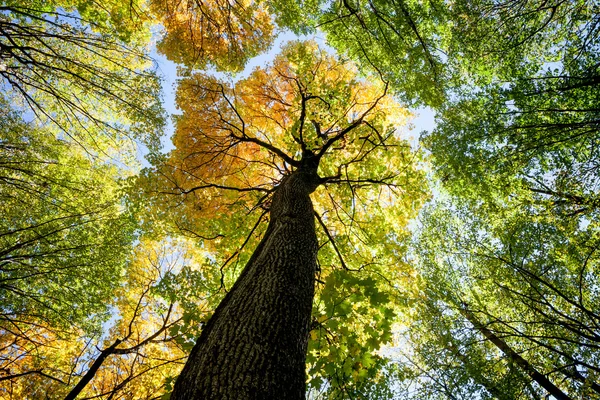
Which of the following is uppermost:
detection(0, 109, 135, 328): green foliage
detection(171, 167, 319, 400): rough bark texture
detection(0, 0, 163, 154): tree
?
detection(0, 0, 163, 154): tree

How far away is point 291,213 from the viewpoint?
379 centimetres

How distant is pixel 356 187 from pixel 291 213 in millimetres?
2858

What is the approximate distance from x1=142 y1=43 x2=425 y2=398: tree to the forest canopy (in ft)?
0.22

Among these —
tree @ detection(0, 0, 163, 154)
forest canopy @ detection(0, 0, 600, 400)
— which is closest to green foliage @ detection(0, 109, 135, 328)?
forest canopy @ detection(0, 0, 600, 400)

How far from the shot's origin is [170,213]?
6.73 metres

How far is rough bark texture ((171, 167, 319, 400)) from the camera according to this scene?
1590 millimetres

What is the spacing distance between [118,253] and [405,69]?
9323 millimetres

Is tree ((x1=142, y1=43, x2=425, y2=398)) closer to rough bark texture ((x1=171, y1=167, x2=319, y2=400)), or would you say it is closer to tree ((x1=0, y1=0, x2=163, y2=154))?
rough bark texture ((x1=171, y1=167, x2=319, y2=400))

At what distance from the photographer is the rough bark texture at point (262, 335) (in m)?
1.59

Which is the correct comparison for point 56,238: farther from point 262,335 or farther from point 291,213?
point 262,335

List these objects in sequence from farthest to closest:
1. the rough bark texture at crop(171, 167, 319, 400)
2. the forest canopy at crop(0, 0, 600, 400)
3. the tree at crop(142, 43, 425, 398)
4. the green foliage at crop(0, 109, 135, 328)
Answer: the green foliage at crop(0, 109, 135, 328) < the forest canopy at crop(0, 0, 600, 400) < the tree at crop(142, 43, 425, 398) < the rough bark texture at crop(171, 167, 319, 400)

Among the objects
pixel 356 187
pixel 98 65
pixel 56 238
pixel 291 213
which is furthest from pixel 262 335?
pixel 98 65

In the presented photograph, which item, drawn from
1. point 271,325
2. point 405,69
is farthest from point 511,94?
point 271,325

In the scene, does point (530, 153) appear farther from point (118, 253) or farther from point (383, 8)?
point (118, 253)
